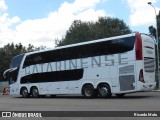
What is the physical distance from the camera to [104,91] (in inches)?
1034

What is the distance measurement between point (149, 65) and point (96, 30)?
50.1 metres

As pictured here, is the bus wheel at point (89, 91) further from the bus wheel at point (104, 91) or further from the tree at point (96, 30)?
the tree at point (96, 30)

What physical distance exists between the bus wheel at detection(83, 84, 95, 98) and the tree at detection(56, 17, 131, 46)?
46772 millimetres

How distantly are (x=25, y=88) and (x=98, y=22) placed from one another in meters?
46.5

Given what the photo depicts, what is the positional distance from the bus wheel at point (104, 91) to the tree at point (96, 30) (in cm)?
4771

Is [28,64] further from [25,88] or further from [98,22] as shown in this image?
[98,22]

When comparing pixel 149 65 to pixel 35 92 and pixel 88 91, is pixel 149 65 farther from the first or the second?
pixel 35 92

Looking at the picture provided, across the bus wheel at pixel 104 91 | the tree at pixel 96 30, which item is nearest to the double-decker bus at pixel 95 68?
the bus wheel at pixel 104 91

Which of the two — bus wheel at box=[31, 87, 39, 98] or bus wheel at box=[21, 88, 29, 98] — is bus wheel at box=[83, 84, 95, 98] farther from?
bus wheel at box=[21, 88, 29, 98]

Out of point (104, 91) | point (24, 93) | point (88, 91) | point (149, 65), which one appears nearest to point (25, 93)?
point (24, 93)

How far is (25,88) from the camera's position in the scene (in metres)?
33.7

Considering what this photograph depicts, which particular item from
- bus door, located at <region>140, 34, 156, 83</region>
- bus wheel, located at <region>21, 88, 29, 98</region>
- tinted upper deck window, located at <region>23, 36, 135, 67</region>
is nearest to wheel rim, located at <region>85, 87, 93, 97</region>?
tinted upper deck window, located at <region>23, 36, 135, 67</region>

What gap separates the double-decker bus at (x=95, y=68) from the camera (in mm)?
24609

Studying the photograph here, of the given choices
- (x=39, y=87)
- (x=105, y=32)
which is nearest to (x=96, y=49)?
(x=39, y=87)
